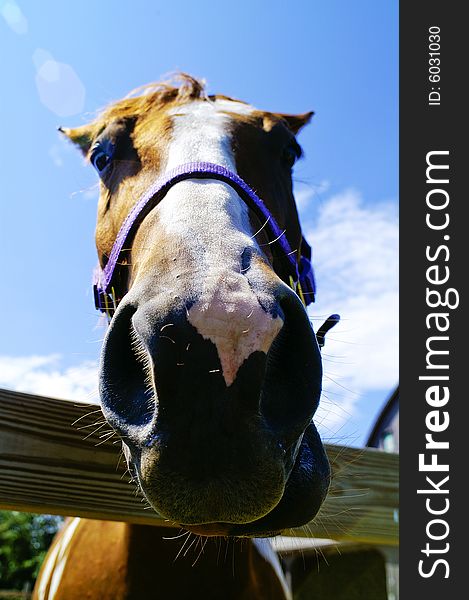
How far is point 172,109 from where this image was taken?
2.25m

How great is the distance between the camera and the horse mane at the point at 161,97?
2359 millimetres

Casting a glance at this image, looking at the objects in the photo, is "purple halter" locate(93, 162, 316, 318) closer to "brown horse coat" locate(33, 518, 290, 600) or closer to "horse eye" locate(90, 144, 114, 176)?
"horse eye" locate(90, 144, 114, 176)

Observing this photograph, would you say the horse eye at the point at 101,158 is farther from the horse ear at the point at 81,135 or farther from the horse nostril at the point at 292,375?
the horse nostril at the point at 292,375

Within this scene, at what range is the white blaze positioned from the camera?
1.14 m

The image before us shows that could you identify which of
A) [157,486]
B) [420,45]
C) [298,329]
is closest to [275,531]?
[157,486]

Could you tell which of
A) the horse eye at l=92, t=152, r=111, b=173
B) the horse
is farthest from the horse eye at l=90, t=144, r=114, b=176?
the horse

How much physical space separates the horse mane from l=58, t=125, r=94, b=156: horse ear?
0.19 metres

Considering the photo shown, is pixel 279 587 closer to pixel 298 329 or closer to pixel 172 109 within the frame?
pixel 298 329

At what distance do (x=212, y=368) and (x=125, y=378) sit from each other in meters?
0.28

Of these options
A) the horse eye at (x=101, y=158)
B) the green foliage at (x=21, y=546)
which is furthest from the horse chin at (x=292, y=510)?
the green foliage at (x=21, y=546)

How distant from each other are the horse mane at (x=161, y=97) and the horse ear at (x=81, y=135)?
0.19m

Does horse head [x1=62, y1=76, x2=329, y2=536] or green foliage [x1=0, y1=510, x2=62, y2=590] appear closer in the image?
horse head [x1=62, y1=76, x2=329, y2=536]

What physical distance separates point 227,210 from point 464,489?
1583 mm

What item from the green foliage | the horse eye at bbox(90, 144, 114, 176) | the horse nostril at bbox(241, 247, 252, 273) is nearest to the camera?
the horse nostril at bbox(241, 247, 252, 273)
